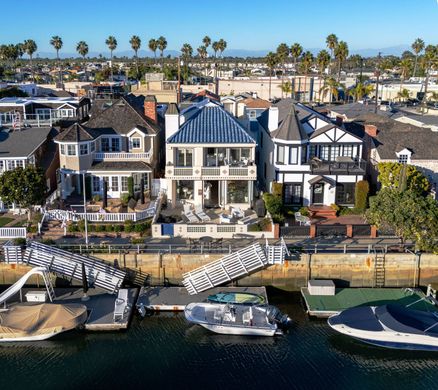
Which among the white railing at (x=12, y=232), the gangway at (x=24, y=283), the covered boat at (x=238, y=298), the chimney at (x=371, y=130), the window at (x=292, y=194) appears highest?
the chimney at (x=371, y=130)

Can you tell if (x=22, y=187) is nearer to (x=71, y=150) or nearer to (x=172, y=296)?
(x=71, y=150)

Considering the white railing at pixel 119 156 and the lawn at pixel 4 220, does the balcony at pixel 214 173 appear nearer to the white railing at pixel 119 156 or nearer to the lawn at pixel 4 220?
the white railing at pixel 119 156

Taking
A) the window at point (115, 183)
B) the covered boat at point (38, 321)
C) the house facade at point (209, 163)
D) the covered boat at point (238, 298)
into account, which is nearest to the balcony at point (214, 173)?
the house facade at point (209, 163)

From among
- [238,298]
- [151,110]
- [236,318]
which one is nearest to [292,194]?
[238,298]

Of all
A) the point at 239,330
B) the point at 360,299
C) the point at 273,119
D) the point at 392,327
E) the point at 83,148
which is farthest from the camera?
the point at 273,119

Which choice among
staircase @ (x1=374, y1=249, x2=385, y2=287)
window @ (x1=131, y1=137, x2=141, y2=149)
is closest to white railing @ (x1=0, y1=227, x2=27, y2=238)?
window @ (x1=131, y1=137, x2=141, y2=149)

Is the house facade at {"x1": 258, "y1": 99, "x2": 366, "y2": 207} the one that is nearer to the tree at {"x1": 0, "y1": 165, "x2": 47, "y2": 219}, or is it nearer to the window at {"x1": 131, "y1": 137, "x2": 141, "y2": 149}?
the window at {"x1": 131, "y1": 137, "x2": 141, "y2": 149}
